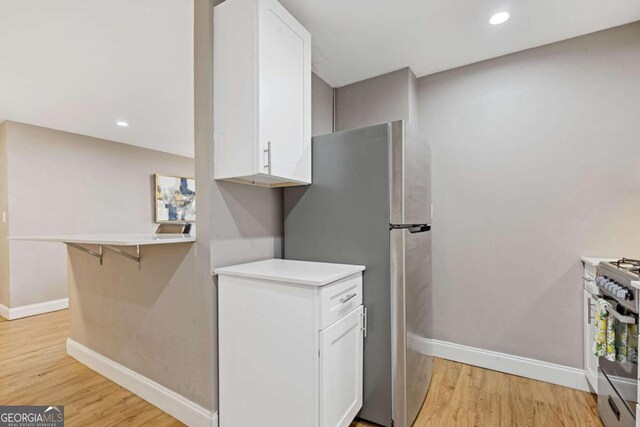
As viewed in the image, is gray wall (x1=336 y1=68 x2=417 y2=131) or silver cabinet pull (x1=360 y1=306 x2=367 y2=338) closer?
silver cabinet pull (x1=360 y1=306 x2=367 y2=338)

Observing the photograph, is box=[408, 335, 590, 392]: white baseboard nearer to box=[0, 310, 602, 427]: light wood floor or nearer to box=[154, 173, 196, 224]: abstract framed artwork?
box=[0, 310, 602, 427]: light wood floor

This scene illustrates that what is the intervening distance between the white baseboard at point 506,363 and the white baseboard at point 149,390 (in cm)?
129

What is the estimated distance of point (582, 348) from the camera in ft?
6.82

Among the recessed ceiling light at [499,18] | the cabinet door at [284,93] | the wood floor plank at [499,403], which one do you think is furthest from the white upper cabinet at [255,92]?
the wood floor plank at [499,403]

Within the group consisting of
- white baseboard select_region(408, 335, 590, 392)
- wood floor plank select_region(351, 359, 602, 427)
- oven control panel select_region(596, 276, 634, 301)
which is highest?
oven control panel select_region(596, 276, 634, 301)

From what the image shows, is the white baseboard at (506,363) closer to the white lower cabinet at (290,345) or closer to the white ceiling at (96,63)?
the white lower cabinet at (290,345)

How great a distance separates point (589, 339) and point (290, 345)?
2013 mm

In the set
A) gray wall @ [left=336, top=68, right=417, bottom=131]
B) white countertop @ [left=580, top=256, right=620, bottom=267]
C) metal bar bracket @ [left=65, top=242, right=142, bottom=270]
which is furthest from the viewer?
gray wall @ [left=336, top=68, right=417, bottom=131]

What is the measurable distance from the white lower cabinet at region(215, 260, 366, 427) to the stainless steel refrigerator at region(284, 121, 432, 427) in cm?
11

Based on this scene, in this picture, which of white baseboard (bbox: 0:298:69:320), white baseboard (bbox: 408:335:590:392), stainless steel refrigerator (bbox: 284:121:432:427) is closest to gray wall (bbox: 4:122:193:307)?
white baseboard (bbox: 0:298:69:320)

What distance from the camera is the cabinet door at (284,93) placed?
1.58m

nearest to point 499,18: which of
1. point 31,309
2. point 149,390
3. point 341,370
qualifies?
point 341,370

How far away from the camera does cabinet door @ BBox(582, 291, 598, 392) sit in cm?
190

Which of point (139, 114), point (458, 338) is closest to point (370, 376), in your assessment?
point (458, 338)
